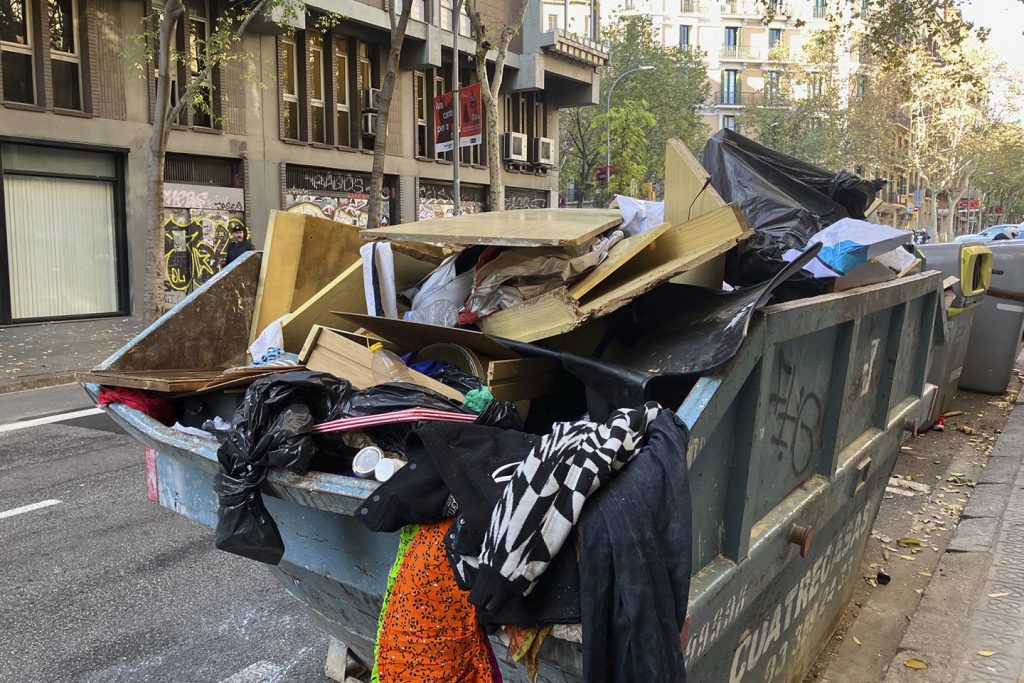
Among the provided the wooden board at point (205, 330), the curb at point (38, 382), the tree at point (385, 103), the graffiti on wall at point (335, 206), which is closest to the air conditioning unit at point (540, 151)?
the graffiti on wall at point (335, 206)

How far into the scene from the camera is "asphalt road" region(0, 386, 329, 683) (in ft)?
10.8

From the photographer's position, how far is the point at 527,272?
2.54 m

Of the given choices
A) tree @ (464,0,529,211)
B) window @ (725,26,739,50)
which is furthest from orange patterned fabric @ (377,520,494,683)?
window @ (725,26,739,50)

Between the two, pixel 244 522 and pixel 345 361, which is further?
pixel 345 361

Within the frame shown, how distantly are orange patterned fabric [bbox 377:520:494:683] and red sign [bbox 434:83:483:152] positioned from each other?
16.5 m

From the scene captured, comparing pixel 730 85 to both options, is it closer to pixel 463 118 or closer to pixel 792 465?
pixel 463 118

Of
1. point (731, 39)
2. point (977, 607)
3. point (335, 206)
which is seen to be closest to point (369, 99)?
point (335, 206)

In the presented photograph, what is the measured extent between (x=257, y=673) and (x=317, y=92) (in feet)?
61.3

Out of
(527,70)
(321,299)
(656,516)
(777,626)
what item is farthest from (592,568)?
(527,70)

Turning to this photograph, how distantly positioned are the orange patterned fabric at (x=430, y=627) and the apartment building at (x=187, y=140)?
12.5 meters

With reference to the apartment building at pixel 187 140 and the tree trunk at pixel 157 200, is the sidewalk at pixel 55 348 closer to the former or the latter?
the apartment building at pixel 187 140

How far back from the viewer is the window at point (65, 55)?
1431cm

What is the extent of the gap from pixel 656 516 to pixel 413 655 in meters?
0.68

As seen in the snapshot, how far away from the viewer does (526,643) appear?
1546 mm
